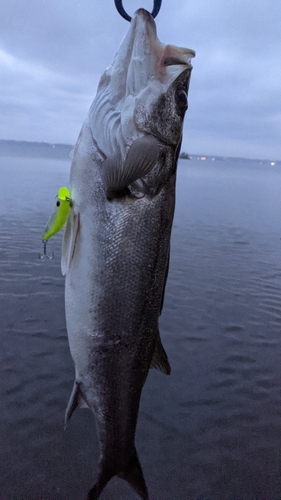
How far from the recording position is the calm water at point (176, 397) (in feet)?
15.9

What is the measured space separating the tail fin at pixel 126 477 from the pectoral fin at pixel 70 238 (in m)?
1.72

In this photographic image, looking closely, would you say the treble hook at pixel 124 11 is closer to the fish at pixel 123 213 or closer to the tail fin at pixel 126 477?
the fish at pixel 123 213

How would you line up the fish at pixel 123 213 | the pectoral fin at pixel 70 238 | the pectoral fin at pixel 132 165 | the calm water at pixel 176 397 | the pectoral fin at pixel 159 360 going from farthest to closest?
the calm water at pixel 176 397 → the pectoral fin at pixel 159 360 → the pectoral fin at pixel 70 238 → the fish at pixel 123 213 → the pectoral fin at pixel 132 165

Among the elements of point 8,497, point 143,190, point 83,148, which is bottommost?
point 8,497

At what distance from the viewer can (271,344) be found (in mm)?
8672

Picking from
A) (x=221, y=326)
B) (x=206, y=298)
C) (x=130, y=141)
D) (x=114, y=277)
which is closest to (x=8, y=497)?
(x=114, y=277)

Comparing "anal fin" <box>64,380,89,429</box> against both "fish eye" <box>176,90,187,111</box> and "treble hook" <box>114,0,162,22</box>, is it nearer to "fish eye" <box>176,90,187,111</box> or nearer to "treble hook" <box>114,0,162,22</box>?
"fish eye" <box>176,90,187,111</box>

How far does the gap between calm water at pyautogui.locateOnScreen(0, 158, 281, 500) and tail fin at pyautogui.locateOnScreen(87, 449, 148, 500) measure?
1.90m

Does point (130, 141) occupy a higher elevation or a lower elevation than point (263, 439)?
higher

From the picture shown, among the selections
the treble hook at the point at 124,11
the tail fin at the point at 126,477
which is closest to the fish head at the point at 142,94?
the treble hook at the point at 124,11

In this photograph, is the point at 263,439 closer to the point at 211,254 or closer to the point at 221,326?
the point at 221,326

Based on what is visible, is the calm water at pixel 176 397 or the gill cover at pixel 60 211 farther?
the calm water at pixel 176 397

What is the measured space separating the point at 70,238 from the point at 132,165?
0.77 meters

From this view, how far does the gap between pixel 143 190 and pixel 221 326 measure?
7423 mm
